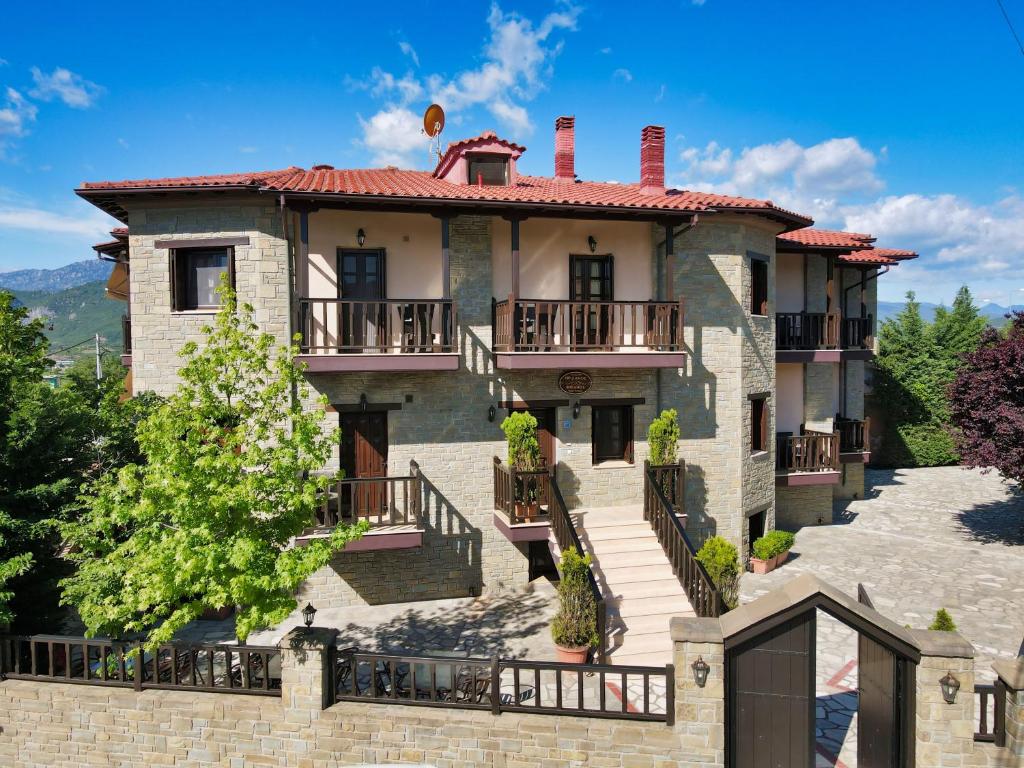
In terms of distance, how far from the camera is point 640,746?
7289 millimetres

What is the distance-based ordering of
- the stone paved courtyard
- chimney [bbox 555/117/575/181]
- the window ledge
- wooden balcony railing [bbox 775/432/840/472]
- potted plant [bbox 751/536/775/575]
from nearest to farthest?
the stone paved courtyard
the window ledge
potted plant [bbox 751/536/775/575]
wooden balcony railing [bbox 775/432/840/472]
chimney [bbox 555/117/575/181]

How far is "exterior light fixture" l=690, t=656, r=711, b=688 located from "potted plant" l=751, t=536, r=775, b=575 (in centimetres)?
866

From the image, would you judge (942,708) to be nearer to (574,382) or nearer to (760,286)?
(574,382)

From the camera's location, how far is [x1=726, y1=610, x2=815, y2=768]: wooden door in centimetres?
689

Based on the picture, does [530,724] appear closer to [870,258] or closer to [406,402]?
[406,402]

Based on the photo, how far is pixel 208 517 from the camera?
296 inches

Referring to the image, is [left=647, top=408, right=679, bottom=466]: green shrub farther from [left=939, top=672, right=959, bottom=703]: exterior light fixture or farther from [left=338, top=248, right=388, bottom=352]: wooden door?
[left=939, top=672, right=959, bottom=703]: exterior light fixture

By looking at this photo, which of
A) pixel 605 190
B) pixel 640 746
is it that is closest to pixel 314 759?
pixel 640 746

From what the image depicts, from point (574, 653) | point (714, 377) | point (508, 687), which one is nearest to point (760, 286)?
point (714, 377)

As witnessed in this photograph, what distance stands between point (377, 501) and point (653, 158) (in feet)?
36.5

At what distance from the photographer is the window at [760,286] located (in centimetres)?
1543

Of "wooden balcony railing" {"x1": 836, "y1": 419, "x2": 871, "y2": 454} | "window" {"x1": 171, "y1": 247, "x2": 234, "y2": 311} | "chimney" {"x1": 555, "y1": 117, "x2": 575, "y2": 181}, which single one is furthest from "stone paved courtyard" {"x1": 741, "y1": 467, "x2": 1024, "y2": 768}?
"window" {"x1": 171, "y1": 247, "x2": 234, "y2": 311}

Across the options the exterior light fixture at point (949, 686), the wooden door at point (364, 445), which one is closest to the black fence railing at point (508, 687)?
the exterior light fixture at point (949, 686)

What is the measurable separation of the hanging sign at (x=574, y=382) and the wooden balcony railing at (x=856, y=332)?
1025cm
